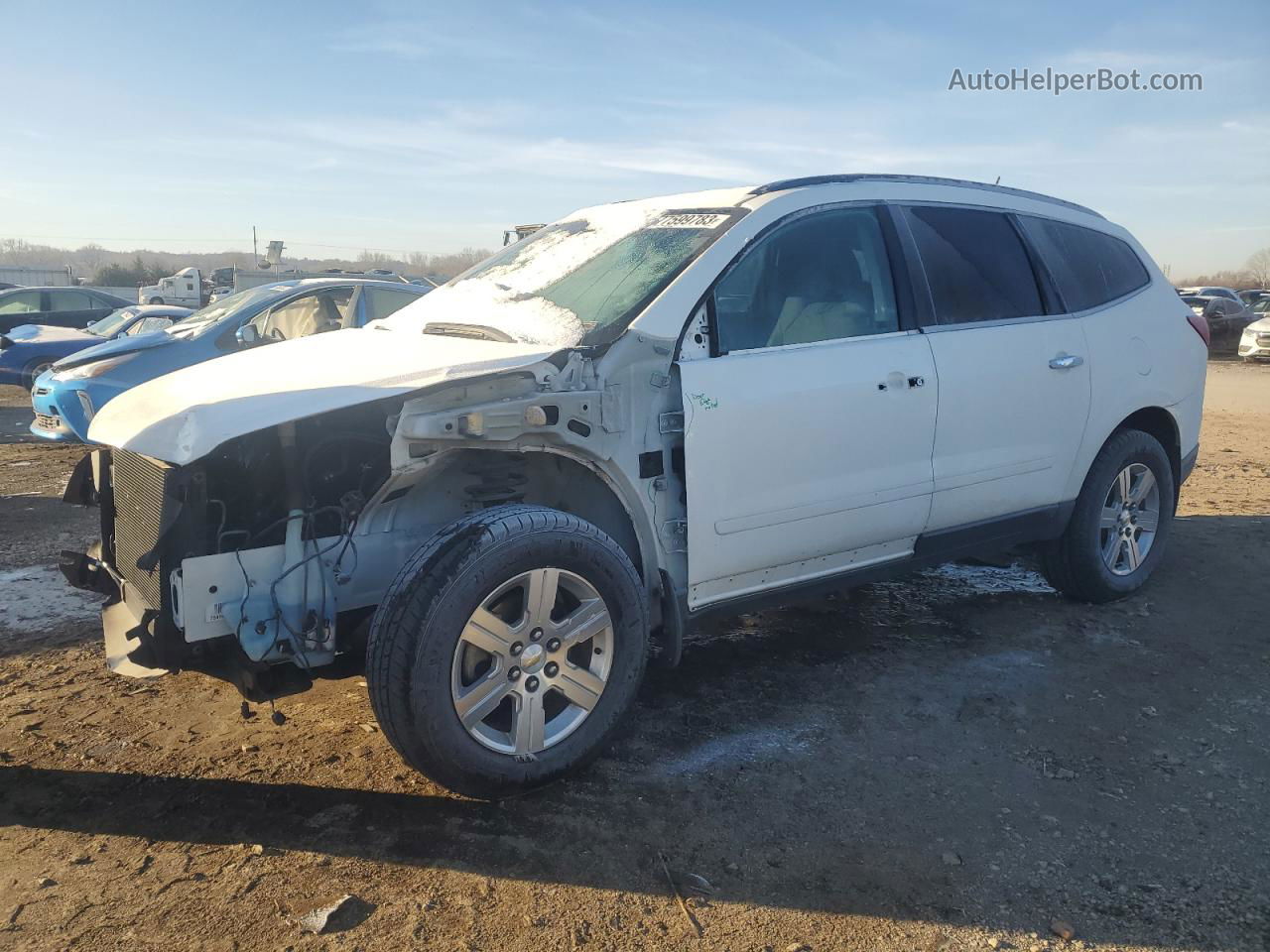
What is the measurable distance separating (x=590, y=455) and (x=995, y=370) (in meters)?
1.93

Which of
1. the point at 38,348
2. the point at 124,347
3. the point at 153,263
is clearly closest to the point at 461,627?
the point at 124,347

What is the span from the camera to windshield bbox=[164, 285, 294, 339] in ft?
25.9

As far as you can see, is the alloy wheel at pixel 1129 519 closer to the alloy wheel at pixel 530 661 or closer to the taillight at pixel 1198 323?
the taillight at pixel 1198 323

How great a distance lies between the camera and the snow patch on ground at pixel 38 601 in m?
4.55

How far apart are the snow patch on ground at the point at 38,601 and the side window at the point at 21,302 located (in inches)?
539

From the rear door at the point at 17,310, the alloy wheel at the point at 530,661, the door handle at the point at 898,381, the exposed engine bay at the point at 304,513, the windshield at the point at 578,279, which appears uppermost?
the rear door at the point at 17,310

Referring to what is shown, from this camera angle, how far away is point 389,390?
281 centimetres

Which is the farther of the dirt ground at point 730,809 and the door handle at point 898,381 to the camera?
the door handle at point 898,381

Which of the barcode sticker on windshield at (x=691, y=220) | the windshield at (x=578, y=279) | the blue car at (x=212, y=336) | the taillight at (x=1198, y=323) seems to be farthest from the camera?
the blue car at (x=212, y=336)

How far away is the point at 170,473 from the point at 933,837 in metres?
2.44

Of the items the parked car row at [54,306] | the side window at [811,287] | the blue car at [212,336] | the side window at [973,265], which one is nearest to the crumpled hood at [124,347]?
the blue car at [212,336]

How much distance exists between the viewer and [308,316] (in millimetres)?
8070

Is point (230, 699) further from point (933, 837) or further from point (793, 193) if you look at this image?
point (793, 193)

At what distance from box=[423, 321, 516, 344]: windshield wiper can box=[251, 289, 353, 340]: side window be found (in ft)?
14.9
